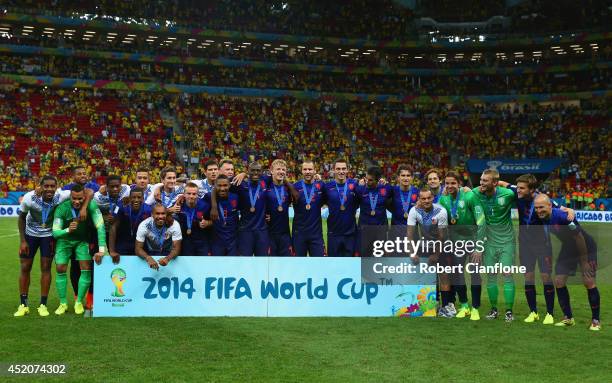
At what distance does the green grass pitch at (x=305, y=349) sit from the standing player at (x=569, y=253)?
36 cm

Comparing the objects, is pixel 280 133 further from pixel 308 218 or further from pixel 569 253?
pixel 569 253

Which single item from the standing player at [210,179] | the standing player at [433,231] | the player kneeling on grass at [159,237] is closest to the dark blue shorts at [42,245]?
the player kneeling on grass at [159,237]

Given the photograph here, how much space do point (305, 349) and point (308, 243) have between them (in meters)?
3.18

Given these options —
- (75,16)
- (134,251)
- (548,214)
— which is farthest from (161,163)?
(548,214)

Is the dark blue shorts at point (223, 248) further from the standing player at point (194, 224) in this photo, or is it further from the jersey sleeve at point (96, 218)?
the jersey sleeve at point (96, 218)

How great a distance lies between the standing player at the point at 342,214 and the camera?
1090 cm

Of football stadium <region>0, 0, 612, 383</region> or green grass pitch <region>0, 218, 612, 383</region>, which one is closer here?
green grass pitch <region>0, 218, 612, 383</region>

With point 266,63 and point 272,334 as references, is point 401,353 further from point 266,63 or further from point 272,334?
point 266,63

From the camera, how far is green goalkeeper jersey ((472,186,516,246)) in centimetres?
972

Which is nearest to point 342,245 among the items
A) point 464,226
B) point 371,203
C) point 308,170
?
point 371,203

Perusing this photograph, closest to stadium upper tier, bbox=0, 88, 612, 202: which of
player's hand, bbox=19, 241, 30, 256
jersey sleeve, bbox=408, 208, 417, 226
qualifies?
player's hand, bbox=19, 241, 30, 256

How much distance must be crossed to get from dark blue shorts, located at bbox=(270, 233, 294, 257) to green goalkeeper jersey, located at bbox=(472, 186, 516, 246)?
3107 millimetres

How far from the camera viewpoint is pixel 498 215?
981 centimetres

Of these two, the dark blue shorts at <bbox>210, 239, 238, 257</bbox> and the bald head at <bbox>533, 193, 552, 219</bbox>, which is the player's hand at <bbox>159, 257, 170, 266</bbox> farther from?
the bald head at <bbox>533, 193, 552, 219</bbox>
